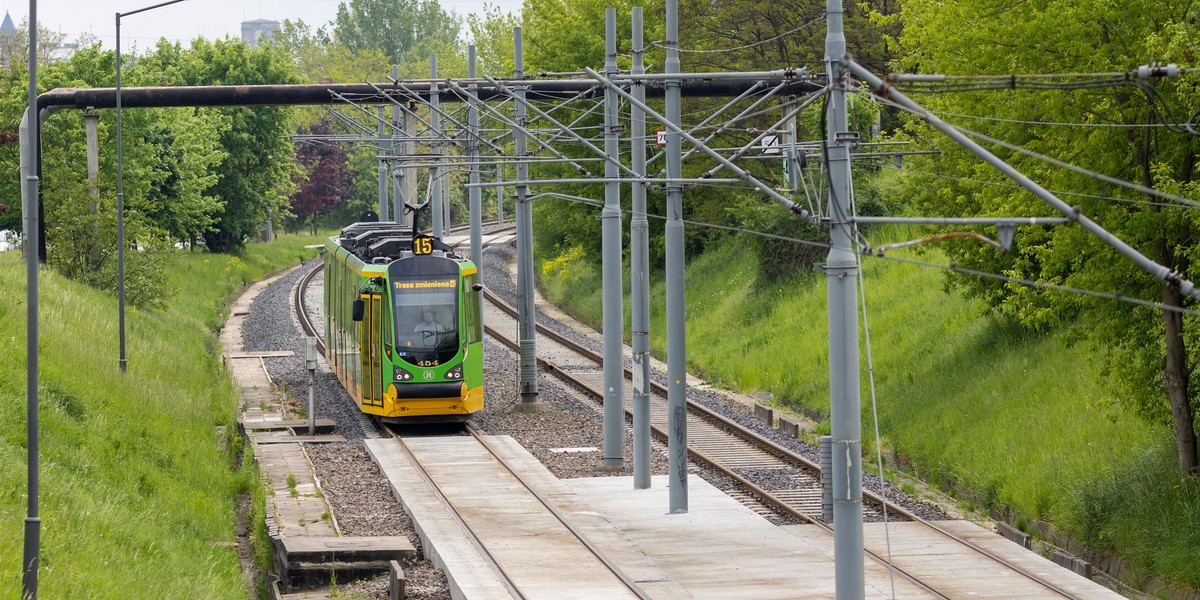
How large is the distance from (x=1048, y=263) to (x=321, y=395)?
57.7 feet

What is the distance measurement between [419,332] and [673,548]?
9346 mm

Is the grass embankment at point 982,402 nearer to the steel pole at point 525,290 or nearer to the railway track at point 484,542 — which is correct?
the steel pole at point 525,290

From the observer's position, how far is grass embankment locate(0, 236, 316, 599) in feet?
47.8

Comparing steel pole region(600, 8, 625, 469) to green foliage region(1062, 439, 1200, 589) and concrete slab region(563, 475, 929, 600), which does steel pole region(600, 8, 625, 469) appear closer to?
concrete slab region(563, 475, 929, 600)

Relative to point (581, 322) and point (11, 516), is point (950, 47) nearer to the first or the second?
point (11, 516)

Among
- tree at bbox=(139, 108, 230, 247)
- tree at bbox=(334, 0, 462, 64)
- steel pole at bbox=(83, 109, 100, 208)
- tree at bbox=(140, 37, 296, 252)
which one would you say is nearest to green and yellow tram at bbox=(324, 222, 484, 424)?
steel pole at bbox=(83, 109, 100, 208)

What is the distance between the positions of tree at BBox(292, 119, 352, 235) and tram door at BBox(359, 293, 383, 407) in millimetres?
54999

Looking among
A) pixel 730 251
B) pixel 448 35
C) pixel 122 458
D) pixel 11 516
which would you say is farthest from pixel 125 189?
pixel 448 35

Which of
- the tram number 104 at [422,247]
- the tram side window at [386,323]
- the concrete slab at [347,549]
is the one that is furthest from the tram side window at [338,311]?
the concrete slab at [347,549]

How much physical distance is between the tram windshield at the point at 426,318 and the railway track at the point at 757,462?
1.78m

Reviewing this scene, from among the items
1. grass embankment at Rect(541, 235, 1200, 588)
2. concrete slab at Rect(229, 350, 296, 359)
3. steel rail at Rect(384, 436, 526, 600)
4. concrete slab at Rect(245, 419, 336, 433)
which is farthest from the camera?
concrete slab at Rect(229, 350, 296, 359)

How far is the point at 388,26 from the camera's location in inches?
5231

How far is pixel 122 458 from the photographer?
67.2ft

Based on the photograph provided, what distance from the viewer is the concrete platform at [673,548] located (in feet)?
48.8
